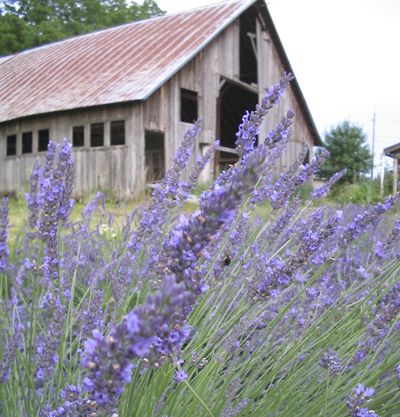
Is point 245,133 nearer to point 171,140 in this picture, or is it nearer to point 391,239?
point 391,239

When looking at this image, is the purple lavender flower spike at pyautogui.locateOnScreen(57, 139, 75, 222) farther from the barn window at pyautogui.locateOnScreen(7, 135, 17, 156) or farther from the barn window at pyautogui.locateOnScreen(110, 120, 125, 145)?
the barn window at pyautogui.locateOnScreen(7, 135, 17, 156)

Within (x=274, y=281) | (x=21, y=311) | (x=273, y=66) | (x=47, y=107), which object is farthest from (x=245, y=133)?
(x=273, y=66)

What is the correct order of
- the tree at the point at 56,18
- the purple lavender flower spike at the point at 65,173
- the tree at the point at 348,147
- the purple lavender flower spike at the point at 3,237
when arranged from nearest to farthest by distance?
the purple lavender flower spike at the point at 65,173 < the purple lavender flower spike at the point at 3,237 < the tree at the point at 56,18 < the tree at the point at 348,147

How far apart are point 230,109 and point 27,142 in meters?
8.42

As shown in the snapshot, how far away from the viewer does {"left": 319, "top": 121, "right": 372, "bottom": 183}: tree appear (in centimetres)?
3978

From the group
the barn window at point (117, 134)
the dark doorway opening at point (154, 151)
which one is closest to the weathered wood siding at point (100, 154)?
the barn window at point (117, 134)

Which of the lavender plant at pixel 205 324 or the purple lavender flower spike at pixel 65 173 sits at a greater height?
the purple lavender flower spike at pixel 65 173

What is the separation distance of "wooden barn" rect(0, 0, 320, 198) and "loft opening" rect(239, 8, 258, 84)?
38 millimetres

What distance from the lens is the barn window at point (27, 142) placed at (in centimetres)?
1628

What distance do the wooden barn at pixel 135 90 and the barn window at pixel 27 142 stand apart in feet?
0.14

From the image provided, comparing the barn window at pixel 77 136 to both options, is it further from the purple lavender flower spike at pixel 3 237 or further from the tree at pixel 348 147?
the tree at pixel 348 147

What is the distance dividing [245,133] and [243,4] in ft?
48.9

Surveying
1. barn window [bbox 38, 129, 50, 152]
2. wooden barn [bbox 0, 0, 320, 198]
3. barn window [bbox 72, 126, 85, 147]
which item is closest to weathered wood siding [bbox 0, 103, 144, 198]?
wooden barn [bbox 0, 0, 320, 198]

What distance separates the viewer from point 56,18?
31.2 m
